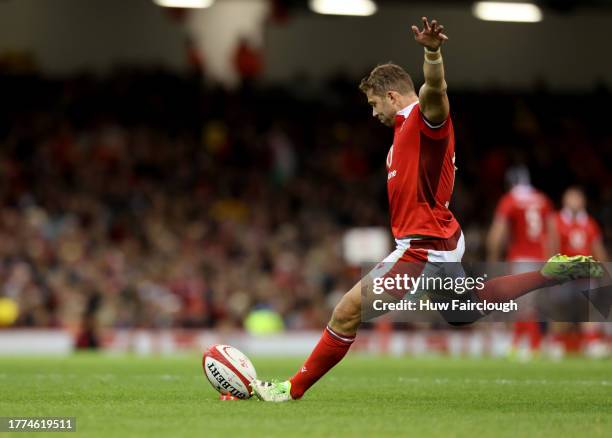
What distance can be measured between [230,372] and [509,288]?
2001 millimetres

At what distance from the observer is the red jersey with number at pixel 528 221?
17375 millimetres

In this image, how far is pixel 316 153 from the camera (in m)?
27.0

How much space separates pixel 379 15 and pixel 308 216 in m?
6.66

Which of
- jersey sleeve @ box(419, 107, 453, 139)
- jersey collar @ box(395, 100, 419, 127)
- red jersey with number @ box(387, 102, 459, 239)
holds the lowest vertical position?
red jersey with number @ box(387, 102, 459, 239)

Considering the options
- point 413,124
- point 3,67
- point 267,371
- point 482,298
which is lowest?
point 267,371

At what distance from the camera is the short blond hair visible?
26.9 ft

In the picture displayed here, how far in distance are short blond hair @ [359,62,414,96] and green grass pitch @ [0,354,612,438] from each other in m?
2.12

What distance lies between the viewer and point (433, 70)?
24.5 ft

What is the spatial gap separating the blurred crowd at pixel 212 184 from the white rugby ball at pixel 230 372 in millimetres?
11687

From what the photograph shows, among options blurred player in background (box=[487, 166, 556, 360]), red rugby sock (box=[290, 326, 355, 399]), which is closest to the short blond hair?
red rugby sock (box=[290, 326, 355, 399])

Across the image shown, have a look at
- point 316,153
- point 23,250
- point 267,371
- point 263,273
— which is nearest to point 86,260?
point 23,250

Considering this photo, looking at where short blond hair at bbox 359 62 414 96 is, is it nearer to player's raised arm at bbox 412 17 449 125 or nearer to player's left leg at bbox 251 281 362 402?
player's raised arm at bbox 412 17 449 125

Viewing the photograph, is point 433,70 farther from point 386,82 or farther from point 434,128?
point 386,82

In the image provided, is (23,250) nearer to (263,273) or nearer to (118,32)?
(263,273)
